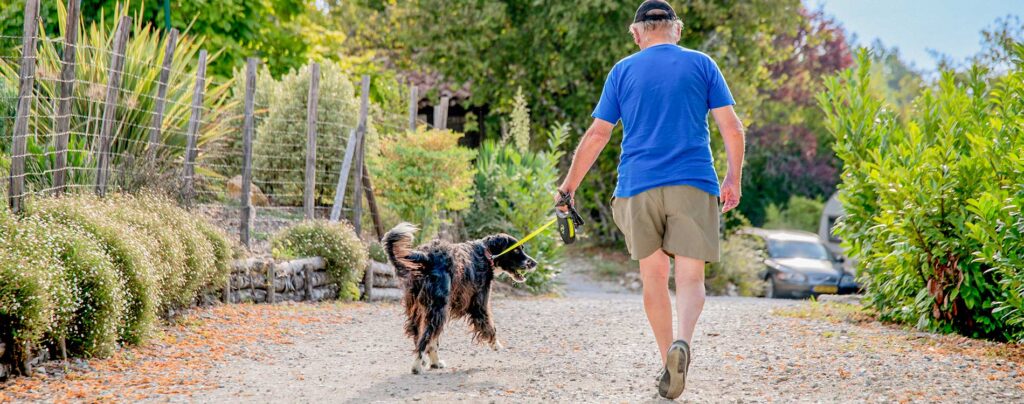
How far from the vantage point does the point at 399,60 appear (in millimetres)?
24953

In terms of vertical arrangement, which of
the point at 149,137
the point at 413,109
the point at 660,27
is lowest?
the point at 149,137

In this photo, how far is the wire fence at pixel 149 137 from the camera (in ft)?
25.0

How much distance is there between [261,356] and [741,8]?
49.8ft

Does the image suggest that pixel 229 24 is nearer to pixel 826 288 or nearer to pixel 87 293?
pixel 826 288

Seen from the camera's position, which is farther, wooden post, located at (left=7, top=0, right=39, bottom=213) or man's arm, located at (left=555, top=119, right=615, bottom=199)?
wooden post, located at (left=7, top=0, right=39, bottom=213)

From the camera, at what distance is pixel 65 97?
756 centimetres

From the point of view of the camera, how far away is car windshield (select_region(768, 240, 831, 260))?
788 inches

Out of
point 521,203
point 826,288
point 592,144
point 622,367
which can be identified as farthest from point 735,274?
point 592,144

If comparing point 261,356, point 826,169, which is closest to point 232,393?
point 261,356

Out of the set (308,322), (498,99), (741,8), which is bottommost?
(308,322)

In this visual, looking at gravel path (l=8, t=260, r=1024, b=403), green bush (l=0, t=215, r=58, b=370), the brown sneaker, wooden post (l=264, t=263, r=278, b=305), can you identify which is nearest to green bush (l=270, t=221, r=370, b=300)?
wooden post (l=264, t=263, r=278, b=305)

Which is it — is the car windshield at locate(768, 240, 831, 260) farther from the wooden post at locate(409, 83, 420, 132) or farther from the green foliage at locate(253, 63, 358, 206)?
the green foliage at locate(253, 63, 358, 206)

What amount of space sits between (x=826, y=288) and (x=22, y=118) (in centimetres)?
1494

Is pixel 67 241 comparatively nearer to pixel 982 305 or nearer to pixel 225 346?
pixel 225 346
